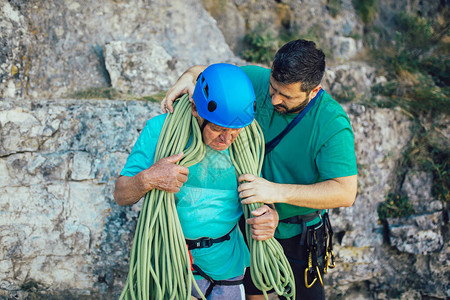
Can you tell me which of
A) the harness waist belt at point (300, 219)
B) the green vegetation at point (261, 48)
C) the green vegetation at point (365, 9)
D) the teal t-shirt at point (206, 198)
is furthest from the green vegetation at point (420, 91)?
the teal t-shirt at point (206, 198)

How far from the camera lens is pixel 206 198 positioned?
7.19 feet

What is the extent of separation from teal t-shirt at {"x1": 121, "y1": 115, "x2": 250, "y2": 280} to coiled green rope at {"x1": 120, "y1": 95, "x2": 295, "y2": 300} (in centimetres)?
8

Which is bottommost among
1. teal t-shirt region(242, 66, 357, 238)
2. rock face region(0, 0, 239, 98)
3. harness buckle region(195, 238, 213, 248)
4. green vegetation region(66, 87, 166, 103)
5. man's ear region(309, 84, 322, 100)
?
harness buckle region(195, 238, 213, 248)

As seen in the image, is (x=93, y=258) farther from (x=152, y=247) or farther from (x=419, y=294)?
(x=419, y=294)

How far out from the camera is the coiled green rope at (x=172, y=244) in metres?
2.00

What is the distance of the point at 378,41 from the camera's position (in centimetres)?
652

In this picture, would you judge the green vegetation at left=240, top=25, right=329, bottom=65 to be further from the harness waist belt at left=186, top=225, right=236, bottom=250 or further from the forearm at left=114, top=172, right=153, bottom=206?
the forearm at left=114, top=172, right=153, bottom=206

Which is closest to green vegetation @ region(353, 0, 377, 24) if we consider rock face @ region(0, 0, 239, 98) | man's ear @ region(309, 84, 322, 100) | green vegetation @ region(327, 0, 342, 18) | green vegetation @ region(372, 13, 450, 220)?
green vegetation @ region(327, 0, 342, 18)

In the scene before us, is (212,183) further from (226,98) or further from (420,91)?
(420,91)

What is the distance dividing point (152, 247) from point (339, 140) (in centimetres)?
131

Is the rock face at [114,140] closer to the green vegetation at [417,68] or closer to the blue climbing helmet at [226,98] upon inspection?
the green vegetation at [417,68]

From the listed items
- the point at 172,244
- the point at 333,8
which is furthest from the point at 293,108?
the point at 333,8

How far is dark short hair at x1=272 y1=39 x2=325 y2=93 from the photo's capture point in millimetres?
2201

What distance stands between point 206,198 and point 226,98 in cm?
66
